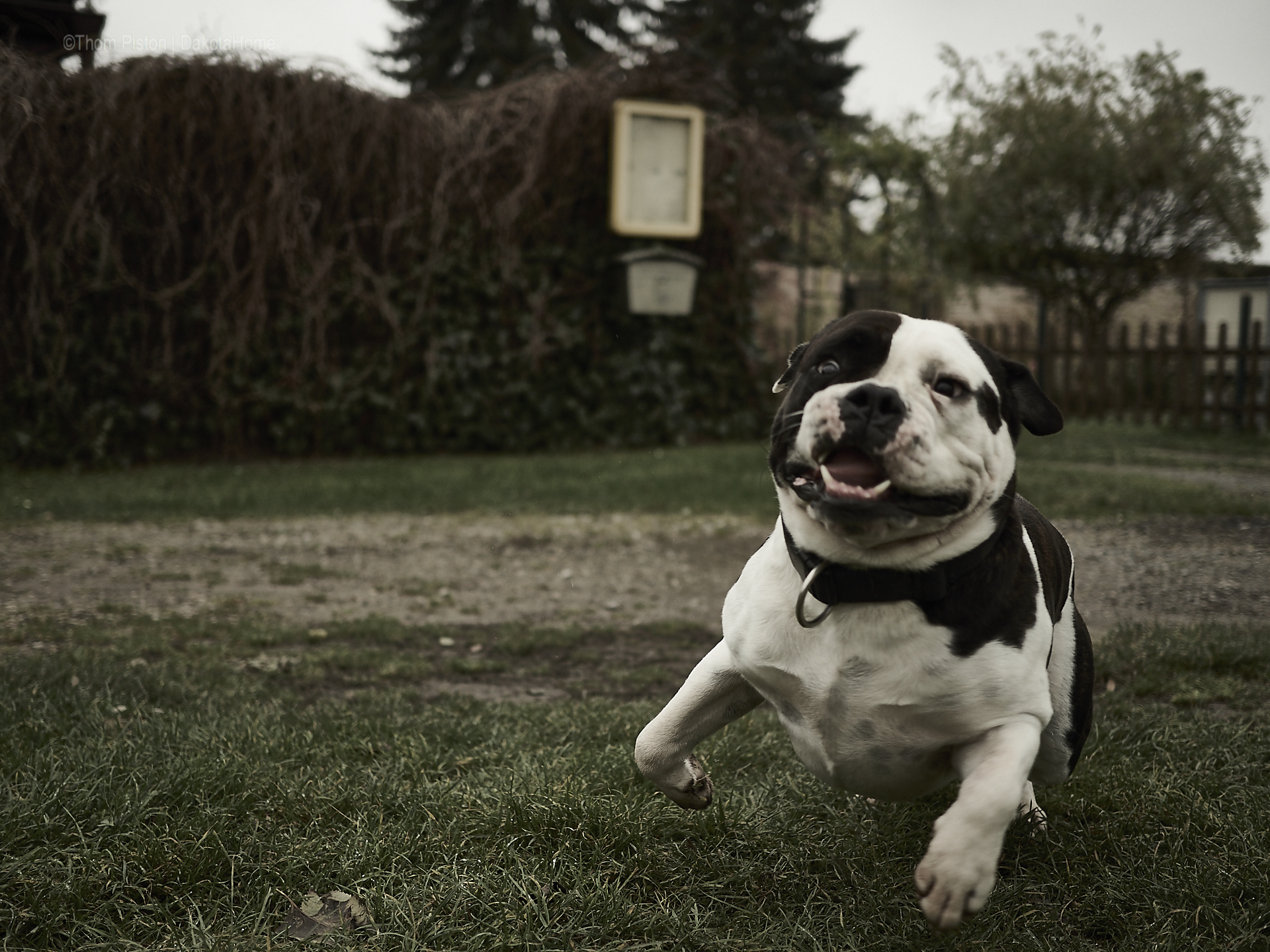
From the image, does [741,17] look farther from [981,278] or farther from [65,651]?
[65,651]

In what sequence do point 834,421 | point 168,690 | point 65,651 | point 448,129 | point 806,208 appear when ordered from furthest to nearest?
point 806,208 → point 448,129 → point 65,651 → point 168,690 → point 834,421

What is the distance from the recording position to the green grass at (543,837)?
212cm

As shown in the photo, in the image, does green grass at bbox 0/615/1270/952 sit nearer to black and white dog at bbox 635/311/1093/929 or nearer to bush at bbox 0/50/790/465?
black and white dog at bbox 635/311/1093/929

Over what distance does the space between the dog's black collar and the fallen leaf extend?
1147mm

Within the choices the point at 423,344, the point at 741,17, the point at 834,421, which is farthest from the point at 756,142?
the point at 741,17

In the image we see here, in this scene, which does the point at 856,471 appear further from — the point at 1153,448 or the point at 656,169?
the point at 1153,448

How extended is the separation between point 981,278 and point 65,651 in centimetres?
1535

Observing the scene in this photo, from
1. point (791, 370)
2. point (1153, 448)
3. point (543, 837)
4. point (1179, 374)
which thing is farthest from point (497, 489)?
point (1179, 374)

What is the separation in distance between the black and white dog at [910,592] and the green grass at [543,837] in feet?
1.13

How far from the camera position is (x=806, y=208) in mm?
13375

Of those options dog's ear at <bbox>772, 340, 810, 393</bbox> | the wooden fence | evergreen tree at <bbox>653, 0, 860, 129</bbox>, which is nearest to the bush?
the wooden fence

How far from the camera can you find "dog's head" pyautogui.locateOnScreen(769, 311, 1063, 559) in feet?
6.31

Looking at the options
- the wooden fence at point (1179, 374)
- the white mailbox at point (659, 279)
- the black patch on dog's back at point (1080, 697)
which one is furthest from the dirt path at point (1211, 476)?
the black patch on dog's back at point (1080, 697)

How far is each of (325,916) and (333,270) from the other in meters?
8.44
